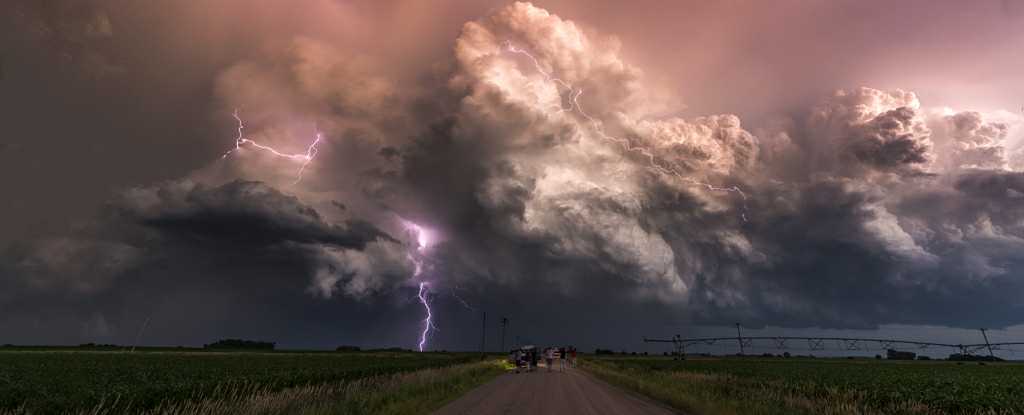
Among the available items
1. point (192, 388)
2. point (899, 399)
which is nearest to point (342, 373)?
point (192, 388)

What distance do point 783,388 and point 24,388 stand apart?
3242 cm

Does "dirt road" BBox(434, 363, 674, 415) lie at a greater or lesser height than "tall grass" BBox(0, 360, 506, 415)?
lesser

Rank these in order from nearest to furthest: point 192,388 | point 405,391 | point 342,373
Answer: point 192,388 → point 405,391 → point 342,373

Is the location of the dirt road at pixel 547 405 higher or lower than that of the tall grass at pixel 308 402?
lower

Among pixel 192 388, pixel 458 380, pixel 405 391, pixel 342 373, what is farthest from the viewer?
pixel 342 373

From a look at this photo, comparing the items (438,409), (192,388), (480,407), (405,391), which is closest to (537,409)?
A: (480,407)

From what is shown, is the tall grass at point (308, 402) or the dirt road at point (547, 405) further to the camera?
the dirt road at point (547, 405)

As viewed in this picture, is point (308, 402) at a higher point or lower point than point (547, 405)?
higher

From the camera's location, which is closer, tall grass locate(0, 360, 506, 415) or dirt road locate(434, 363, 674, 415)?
tall grass locate(0, 360, 506, 415)

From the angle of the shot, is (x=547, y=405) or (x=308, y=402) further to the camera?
(x=547, y=405)

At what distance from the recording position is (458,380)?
31.1 metres

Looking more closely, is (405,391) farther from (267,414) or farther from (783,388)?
(783,388)

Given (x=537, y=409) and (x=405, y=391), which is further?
(x=405, y=391)

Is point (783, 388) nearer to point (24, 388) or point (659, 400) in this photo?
point (659, 400)
